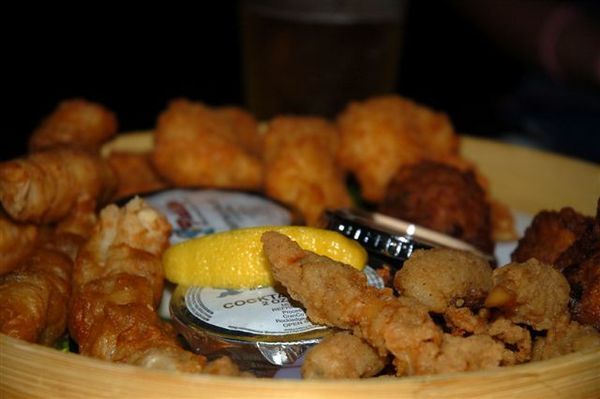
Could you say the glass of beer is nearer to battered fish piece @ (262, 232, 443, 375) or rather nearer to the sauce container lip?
the sauce container lip

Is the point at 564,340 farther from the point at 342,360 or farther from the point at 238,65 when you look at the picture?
the point at 238,65

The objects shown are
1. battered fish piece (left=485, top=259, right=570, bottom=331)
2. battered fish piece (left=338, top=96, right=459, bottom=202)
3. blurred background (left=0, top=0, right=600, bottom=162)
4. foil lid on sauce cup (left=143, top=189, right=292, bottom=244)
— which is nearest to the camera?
battered fish piece (left=485, top=259, right=570, bottom=331)

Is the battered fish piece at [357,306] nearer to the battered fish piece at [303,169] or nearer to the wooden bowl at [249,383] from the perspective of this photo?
the wooden bowl at [249,383]

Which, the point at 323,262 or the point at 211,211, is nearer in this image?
the point at 323,262

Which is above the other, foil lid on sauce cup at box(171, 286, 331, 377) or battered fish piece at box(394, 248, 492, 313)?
battered fish piece at box(394, 248, 492, 313)

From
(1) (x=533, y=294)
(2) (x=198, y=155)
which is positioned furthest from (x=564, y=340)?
(2) (x=198, y=155)

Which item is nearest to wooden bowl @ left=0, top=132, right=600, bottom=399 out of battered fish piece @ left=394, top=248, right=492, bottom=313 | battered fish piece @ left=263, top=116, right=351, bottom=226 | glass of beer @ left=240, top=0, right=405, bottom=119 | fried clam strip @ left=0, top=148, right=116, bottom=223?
battered fish piece @ left=394, top=248, right=492, bottom=313
